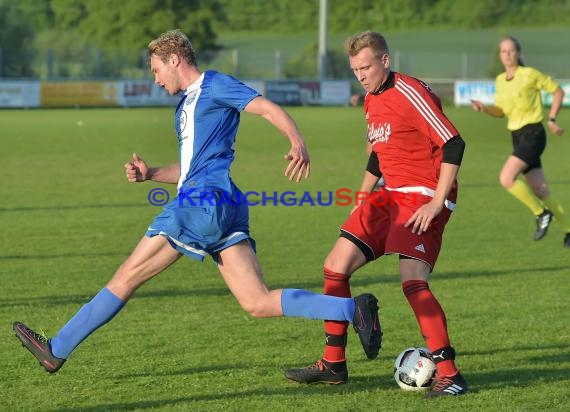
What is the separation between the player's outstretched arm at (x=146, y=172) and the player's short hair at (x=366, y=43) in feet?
3.82

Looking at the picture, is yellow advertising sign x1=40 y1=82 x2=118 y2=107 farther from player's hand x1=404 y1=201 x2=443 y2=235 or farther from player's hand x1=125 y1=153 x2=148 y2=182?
player's hand x1=404 y1=201 x2=443 y2=235

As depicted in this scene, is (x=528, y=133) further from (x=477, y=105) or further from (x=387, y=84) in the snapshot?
(x=387, y=84)

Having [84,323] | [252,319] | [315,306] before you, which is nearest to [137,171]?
[84,323]

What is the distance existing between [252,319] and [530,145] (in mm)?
5492

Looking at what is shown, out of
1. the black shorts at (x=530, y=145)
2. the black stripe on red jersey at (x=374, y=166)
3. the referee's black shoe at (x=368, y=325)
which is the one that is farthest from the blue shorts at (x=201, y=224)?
the black shorts at (x=530, y=145)

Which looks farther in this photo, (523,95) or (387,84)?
(523,95)

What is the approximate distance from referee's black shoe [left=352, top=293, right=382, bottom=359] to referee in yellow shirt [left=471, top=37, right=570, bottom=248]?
269 inches

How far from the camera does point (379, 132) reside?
20.6ft

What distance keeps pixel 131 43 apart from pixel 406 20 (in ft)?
77.9

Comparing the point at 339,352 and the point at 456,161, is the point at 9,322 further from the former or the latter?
the point at 456,161

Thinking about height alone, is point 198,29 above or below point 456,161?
below

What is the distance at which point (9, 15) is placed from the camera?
56688mm

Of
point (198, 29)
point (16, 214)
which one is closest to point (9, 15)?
point (198, 29)

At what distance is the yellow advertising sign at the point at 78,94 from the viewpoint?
133ft
